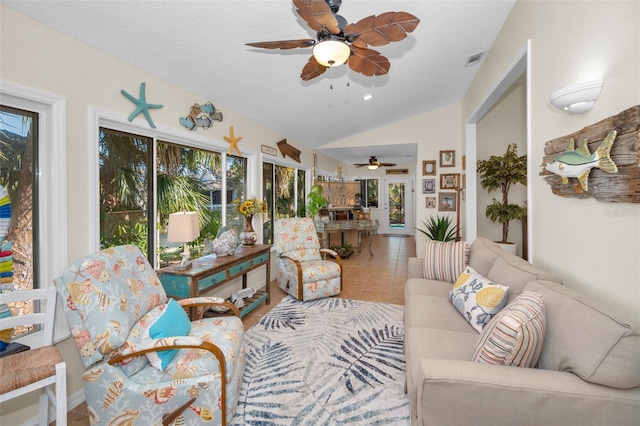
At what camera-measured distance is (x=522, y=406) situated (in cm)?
108

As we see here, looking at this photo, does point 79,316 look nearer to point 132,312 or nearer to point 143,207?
point 132,312

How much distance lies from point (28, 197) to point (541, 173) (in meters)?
3.39

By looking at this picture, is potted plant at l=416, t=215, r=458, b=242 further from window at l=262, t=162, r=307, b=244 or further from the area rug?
window at l=262, t=162, r=307, b=244

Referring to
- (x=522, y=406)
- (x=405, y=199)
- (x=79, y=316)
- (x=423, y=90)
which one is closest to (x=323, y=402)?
(x=522, y=406)

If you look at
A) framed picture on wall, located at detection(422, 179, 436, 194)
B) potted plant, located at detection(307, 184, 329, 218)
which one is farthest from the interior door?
potted plant, located at detection(307, 184, 329, 218)

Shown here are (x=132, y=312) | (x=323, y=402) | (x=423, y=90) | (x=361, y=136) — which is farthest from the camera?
(x=361, y=136)

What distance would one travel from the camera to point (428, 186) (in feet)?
18.0

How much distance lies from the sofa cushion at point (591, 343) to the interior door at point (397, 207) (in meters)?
8.91

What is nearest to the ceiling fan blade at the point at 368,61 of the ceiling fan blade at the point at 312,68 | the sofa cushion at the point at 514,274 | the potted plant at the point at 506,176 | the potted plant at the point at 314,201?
the ceiling fan blade at the point at 312,68

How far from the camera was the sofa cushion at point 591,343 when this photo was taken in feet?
3.34

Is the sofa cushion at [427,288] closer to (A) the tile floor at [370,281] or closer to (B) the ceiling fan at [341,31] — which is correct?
(A) the tile floor at [370,281]

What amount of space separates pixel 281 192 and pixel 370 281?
220 cm

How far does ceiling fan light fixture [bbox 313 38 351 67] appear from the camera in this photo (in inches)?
65.5

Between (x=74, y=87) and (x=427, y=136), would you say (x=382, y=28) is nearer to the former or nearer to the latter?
(x=74, y=87)
